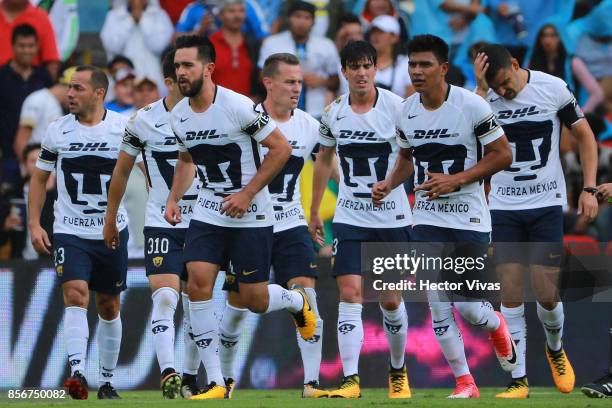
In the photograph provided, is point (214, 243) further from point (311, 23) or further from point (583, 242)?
point (311, 23)

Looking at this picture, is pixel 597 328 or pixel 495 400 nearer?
pixel 495 400

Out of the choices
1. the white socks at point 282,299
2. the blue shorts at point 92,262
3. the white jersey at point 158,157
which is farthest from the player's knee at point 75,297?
the white socks at point 282,299

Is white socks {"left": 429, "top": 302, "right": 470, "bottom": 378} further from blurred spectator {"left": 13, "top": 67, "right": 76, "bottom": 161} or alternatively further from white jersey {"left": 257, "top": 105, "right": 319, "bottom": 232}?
blurred spectator {"left": 13, "top": 67, "right": 76, "bottom": 161}

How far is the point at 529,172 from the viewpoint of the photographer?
1224 cm

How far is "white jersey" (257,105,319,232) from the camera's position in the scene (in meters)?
12.7

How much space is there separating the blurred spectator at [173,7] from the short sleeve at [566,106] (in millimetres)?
7076

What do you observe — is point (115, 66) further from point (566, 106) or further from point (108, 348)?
point (566, 106)

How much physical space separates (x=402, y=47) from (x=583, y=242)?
4.03m

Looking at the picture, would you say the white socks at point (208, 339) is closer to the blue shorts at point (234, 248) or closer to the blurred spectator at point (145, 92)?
the blue shorts at point (234, 248)

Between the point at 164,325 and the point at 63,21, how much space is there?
6.80 m

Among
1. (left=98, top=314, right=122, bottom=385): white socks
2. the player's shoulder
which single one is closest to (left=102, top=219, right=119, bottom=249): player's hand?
(left=98, top=314, right=122, bottom=385): white socks

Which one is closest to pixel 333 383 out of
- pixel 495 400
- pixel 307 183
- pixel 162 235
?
pixel 307 183

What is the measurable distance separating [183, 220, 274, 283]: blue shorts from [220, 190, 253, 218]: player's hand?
356 mm

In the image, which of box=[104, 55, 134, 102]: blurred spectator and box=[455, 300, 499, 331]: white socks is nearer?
box=[455, 300, 499, 331]: white socks
